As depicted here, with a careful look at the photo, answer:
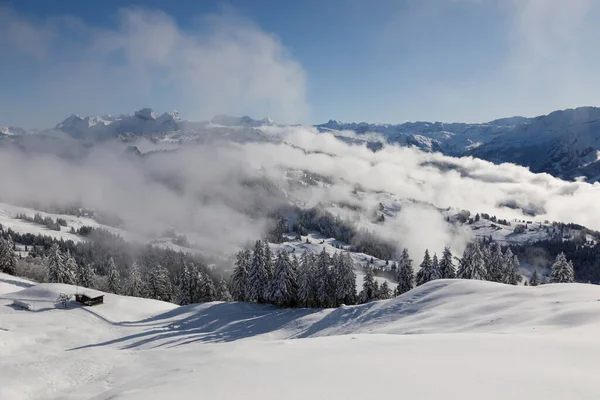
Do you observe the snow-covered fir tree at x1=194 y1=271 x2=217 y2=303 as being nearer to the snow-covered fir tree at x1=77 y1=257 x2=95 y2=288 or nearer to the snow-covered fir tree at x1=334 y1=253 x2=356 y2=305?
the snow-covered fir tree at x1=77 y1=257 x2=95 y2=288

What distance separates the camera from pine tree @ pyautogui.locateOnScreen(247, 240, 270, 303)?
7538 centimetres

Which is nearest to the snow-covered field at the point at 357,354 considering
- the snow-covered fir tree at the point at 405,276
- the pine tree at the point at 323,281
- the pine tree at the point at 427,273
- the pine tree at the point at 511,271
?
the pine tree at the point at 323,281

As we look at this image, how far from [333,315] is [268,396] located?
47.0m

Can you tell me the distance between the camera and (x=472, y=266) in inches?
2985

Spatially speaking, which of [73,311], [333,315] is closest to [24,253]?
[73,311]

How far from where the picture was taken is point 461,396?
11758 mm

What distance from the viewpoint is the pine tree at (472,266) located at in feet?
248

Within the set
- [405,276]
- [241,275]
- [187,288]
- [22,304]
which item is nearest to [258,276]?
[241,275]

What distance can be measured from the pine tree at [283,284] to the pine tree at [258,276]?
99.5 inches

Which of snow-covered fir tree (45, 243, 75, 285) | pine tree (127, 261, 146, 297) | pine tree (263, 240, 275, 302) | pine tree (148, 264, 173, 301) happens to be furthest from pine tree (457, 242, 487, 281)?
snow-covered fir tree (45, 243, 75, 285)

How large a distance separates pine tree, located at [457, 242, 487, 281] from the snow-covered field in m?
30.2

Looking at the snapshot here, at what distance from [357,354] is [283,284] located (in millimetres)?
53963

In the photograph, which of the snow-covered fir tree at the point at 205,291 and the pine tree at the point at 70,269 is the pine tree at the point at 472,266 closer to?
the snow-covered fir tree at the point at 205,291

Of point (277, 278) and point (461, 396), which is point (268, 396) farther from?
point (277, 278)
